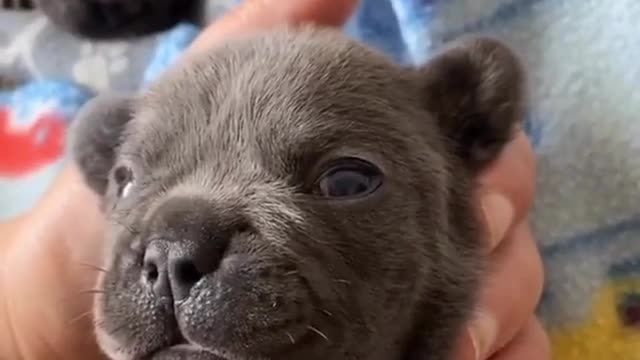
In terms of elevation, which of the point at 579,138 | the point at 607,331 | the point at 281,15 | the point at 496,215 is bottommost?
the point at 607,331

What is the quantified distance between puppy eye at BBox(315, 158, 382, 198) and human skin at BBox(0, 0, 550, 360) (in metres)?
0.20

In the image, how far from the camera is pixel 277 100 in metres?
0.97

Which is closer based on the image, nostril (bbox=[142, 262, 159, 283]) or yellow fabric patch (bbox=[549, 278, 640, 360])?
nostril (bbox=[142, 262, 159, 283])

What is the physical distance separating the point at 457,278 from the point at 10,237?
756 mm

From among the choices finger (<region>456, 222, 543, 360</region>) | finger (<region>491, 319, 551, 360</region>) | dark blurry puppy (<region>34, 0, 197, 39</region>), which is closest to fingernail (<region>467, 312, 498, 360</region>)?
finger (<region>456, 222, 543, 360</region>)

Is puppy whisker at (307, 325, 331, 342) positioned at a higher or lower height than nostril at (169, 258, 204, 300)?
lower

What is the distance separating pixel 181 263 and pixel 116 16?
1.04 meters

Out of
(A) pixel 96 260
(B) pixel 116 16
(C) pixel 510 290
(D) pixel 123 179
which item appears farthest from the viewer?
(B) pixel 116 16

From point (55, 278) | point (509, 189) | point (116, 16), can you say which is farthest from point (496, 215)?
point (116, 16)

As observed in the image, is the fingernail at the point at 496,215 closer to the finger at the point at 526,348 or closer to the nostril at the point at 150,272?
the finger at the point at 526,348

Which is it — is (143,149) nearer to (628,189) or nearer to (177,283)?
(177,283)

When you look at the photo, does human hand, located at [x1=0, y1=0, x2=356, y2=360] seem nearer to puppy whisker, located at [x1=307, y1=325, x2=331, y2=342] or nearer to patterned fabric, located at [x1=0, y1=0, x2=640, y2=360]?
patterned fabric, located at [x1=0, y1=0, x2=640, y2=360]

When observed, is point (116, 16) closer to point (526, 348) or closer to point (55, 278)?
point (55, 278)

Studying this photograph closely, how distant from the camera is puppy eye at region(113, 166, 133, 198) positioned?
102cm
